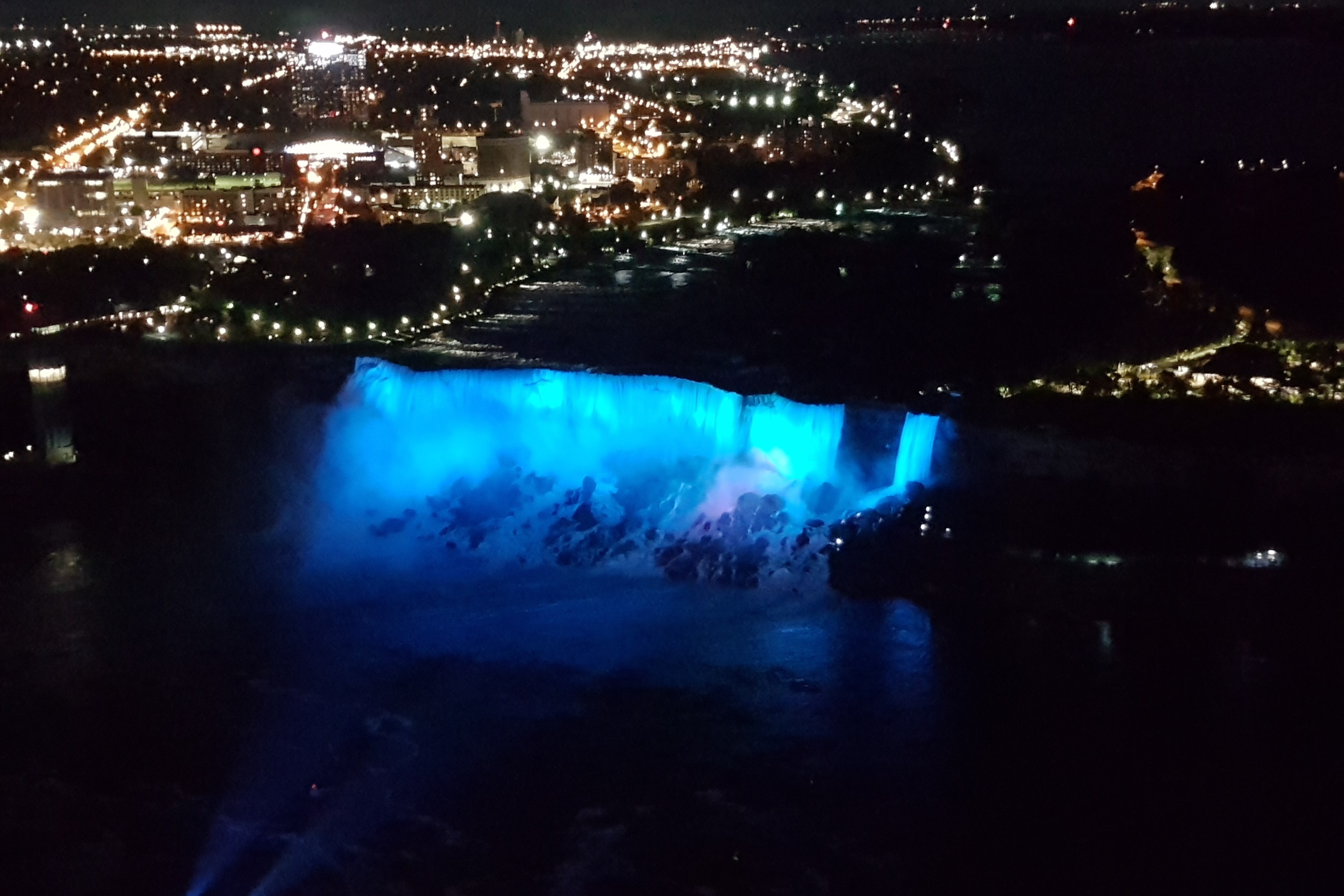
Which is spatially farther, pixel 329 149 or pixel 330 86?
pixel 330 86

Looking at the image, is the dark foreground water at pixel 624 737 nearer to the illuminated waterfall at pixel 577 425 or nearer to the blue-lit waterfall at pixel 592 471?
the blue-lit waterfall at pixel 592 471

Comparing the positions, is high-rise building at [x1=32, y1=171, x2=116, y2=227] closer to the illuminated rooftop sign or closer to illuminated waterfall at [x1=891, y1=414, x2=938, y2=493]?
the illuminated rooftop sign

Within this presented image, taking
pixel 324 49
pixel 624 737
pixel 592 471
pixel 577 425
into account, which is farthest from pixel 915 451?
pixel 324 49

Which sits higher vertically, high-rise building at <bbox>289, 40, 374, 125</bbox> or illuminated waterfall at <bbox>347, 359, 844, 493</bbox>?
high-rise building at <bbox>289, 40, 374, 125</bbox>

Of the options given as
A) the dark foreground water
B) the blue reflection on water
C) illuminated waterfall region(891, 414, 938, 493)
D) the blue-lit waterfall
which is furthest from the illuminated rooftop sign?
illuminated waterfall region(891, 414, 938, 493)

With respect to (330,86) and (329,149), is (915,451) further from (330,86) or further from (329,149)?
(330,86)

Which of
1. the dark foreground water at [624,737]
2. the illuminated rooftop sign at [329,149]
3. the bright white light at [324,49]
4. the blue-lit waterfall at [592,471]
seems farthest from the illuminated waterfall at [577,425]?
the bright white light at [324,49]
